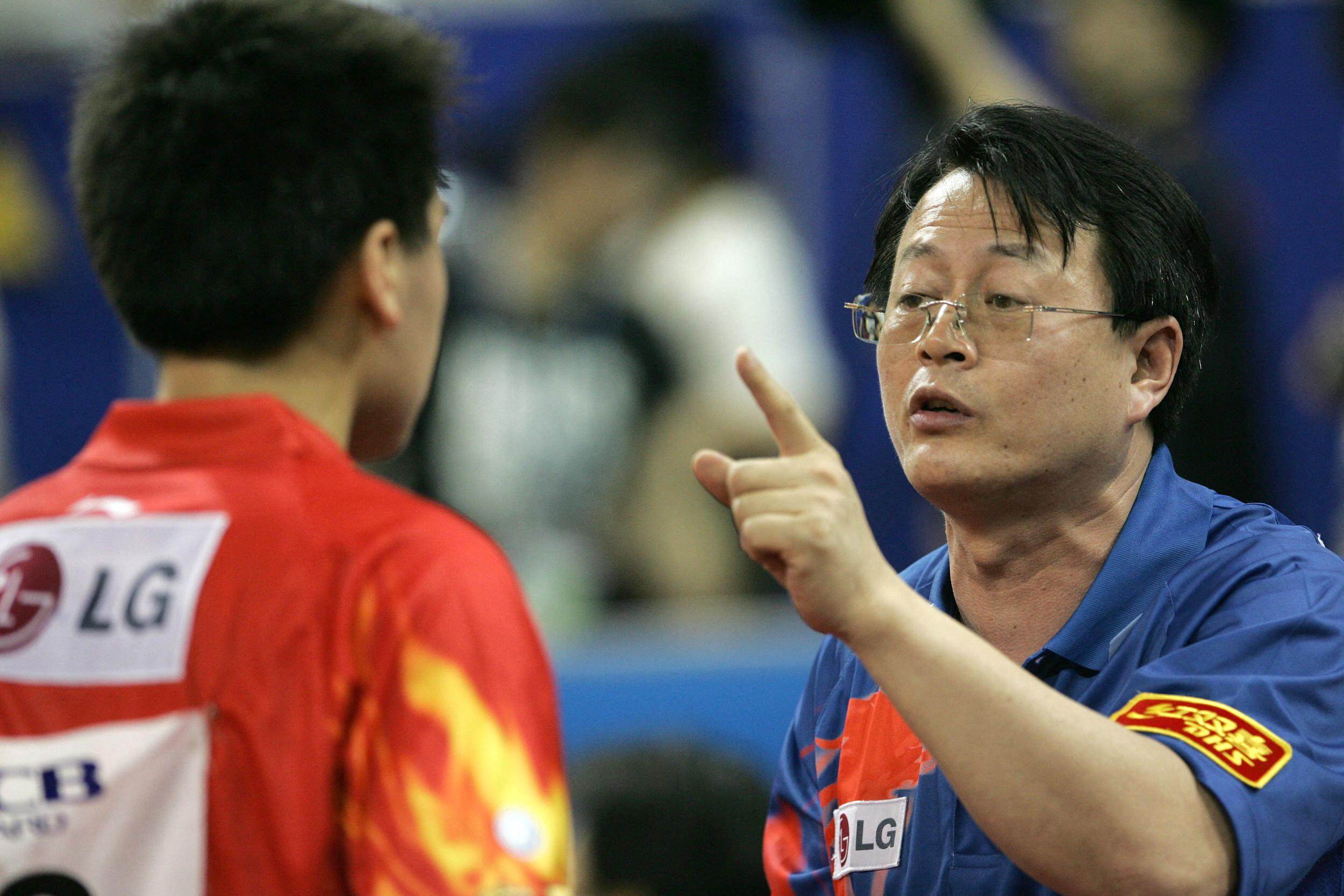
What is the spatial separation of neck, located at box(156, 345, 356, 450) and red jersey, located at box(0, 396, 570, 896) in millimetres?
104

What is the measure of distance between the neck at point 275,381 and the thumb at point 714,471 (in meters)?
0.37

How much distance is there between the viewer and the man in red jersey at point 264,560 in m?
1.46

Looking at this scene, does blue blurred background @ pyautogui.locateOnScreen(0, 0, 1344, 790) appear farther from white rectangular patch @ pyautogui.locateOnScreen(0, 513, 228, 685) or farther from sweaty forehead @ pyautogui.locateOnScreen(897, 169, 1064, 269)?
white rectangular patch @ pyautogui.locateOnScreen(0, 513, 228, 685)

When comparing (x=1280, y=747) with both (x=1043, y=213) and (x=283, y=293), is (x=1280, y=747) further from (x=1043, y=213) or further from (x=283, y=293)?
(x=283, y=293)

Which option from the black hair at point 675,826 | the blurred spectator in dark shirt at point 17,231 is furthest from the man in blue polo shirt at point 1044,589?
the blurred spectator in dark shirt at point 17,231

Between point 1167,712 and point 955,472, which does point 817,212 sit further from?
point 1167,712

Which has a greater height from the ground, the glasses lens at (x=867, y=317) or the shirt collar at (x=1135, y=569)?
the glasses lens at (x=867, y=317)

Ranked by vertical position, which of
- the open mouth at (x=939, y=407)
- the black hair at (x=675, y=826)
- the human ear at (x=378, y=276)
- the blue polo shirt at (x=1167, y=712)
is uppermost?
the human ear at (x=378, y=276)

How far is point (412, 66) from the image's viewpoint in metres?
1.72

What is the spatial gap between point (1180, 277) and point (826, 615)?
0.82 m

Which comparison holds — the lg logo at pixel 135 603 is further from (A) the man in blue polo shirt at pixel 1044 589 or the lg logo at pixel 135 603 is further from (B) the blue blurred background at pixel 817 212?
(B) the blue blurred background at pixel 817 212

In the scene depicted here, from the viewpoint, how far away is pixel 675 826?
2.55 m

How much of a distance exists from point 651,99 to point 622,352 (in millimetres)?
854

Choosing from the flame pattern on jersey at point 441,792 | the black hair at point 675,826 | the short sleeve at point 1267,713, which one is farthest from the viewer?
the black hair at point 675,826
